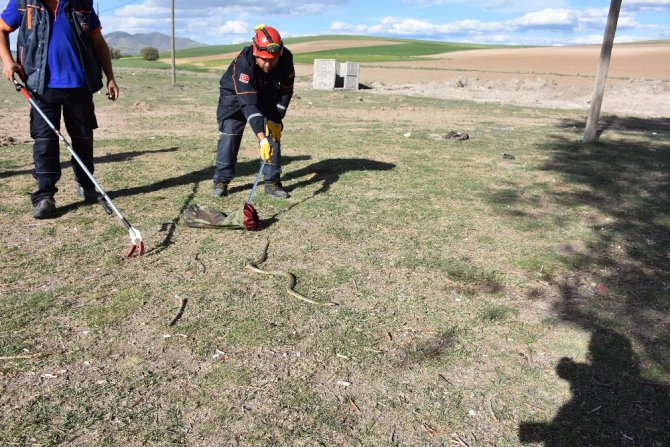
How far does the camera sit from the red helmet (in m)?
5.16

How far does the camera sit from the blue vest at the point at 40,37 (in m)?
4.68

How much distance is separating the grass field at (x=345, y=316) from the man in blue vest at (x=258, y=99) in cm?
41

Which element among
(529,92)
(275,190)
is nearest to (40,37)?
(275,190)

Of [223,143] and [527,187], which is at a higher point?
[223,143]

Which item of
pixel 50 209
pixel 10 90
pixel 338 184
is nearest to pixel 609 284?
pixel 338 184

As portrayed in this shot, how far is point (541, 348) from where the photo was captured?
10.7ft

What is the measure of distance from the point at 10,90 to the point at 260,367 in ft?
63.9

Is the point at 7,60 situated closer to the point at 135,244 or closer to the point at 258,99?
the point at 135,244

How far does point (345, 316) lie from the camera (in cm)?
354

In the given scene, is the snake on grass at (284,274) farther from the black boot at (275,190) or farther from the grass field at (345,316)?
the black boot at (275,190)

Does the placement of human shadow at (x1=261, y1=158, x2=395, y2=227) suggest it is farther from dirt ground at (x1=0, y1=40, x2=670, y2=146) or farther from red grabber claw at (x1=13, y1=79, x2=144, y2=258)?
dirt ground at (x1=0, y1=40, x2=670, y2=146)

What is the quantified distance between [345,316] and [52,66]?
3.58 meters

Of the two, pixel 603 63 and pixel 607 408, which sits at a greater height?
pixel 603 63

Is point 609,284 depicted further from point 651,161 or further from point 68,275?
point 651,161
